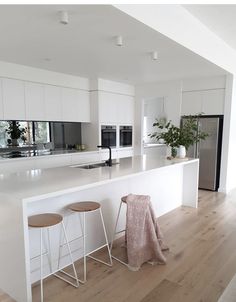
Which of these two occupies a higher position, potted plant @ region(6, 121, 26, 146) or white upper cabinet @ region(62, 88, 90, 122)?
white upper cabinet @ region(62, 88, 90, 122)

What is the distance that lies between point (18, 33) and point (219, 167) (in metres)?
4.47

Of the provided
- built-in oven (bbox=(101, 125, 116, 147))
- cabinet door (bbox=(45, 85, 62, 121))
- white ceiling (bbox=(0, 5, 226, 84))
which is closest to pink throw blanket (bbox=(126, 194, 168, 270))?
white ceiling (bbox=(0, 5, 226, 84))

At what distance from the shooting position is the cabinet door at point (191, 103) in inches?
209

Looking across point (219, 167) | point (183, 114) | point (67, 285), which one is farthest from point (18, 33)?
point (219, 167)

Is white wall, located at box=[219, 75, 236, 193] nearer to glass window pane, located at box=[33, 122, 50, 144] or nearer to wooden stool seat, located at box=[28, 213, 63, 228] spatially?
glass window pane, located at box=[33, 122, 50, 144]

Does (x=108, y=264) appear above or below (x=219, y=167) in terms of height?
below

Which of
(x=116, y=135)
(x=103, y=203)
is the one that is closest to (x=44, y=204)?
(x=103, y=203)

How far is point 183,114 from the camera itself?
5.54 m

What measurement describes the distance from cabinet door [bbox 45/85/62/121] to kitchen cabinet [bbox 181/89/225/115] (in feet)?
9.15

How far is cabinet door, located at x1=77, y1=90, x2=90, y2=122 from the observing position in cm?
535

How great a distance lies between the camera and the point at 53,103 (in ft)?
15.9

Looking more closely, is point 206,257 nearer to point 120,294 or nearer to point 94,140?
point 120,294

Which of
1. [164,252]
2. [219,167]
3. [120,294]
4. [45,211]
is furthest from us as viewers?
[219,167]

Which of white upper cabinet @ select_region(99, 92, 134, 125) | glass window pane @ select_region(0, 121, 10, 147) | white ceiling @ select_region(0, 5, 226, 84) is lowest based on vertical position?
glass window pane @ select_region(0, 121, 10, 147)
